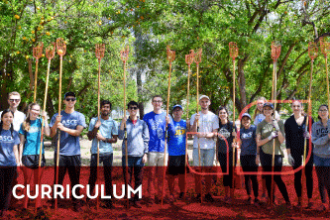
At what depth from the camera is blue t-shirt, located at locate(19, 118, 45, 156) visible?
5.43m

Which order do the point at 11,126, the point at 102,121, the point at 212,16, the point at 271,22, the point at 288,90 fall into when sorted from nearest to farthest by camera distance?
the point at 11,126
the point at 102,121
the point at 212,16
the point at 271,22
the point at 288,90

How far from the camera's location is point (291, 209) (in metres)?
5.86

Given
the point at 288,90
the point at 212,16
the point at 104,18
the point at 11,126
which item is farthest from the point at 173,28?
the point at 288,90

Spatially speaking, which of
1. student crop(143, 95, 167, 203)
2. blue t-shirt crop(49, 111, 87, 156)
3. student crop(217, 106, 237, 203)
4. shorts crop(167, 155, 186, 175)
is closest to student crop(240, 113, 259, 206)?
student crop(217, 106, 237, 203)

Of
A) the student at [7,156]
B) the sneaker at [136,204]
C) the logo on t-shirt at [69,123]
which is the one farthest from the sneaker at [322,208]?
the student at [7,156]

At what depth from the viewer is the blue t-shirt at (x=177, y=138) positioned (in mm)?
5969

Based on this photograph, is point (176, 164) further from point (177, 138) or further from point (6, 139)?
point (6, 139)

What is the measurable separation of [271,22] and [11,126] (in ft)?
20.5

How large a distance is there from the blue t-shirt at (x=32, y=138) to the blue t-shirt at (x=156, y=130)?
61.1 inches

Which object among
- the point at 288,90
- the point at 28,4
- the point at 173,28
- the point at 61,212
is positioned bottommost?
the point at 61,212

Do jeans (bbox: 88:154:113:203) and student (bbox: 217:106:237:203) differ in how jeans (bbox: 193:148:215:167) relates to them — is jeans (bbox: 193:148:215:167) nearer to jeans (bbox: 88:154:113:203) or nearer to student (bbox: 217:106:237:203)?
student (bbox: 217:106:237:203)

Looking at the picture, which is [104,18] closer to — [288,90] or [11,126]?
[11,126]

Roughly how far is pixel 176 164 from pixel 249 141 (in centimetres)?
118

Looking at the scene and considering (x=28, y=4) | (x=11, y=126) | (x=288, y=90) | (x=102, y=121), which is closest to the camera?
(x=11, y=126)
